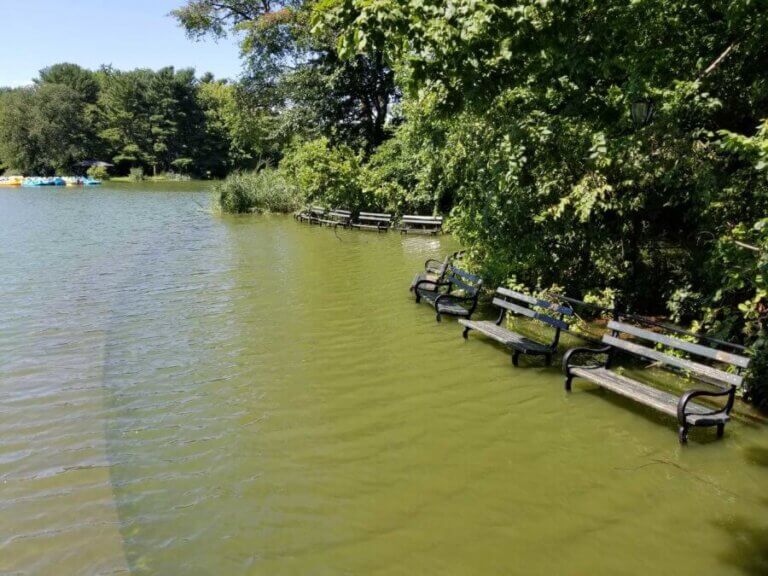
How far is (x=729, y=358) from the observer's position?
5156 mm

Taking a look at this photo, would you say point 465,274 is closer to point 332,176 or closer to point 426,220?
point 426,220

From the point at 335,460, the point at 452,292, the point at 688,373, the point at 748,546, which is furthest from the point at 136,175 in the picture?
the point at 748,546

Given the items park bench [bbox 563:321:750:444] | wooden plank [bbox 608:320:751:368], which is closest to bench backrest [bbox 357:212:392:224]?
park bench [bbox 563:321:750:444]

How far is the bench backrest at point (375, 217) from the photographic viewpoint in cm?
2245

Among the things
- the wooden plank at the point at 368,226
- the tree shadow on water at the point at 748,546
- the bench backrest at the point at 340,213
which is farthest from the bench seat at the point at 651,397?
the bench backrest at the point at 340,213

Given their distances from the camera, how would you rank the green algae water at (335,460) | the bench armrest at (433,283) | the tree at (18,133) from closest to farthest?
the green algae water at (335,460) < the bench armrest at (433,283) < the tree at (18,133)

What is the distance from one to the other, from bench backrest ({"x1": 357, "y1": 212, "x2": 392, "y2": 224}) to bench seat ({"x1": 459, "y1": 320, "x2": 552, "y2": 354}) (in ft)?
47.4

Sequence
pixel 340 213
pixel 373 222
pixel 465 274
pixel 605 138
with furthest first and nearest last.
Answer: pixel 340 213, pixel 373 222, pixel 465 274, pixel 605 138

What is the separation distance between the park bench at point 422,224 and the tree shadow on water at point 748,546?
17833 mm

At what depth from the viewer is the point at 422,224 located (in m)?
22.2

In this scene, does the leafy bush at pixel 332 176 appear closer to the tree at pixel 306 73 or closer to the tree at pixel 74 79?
the tree at pixel 306 73

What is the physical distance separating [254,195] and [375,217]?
878 cm

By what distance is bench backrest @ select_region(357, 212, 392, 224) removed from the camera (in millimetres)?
22453

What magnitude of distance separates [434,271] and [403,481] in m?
7.57
